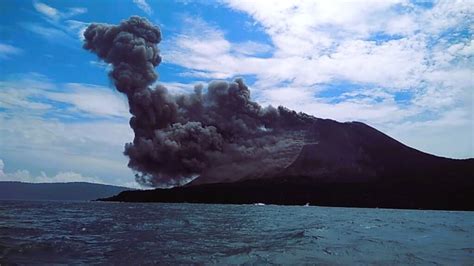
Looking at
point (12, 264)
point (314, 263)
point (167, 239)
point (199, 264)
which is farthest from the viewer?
point (167, 239)

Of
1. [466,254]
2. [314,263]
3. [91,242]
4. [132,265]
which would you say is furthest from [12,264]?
[466,254]

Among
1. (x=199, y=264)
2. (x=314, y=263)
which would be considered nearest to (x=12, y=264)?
(x=199, y=264)

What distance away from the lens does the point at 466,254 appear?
26125mm

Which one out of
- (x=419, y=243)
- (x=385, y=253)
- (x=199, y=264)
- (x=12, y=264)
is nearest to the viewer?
(x=12, y=264)

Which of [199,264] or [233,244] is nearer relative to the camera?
[199,264]

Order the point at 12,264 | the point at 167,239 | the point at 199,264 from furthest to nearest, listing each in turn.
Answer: the point at 167,239 → the point at 199,264 → the point at 12,264

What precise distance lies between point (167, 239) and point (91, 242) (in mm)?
4584

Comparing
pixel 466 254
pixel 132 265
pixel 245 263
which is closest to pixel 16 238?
pixel 132 265

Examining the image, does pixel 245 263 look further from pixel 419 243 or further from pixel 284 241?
pixel 419 243

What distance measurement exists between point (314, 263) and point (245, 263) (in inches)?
119

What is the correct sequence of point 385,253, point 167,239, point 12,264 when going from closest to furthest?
point 12,264 → point 385,253 → point 167,239

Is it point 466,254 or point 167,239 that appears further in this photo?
point 167,239

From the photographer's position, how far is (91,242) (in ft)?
86.8

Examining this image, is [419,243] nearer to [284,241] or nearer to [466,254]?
[466,254]
